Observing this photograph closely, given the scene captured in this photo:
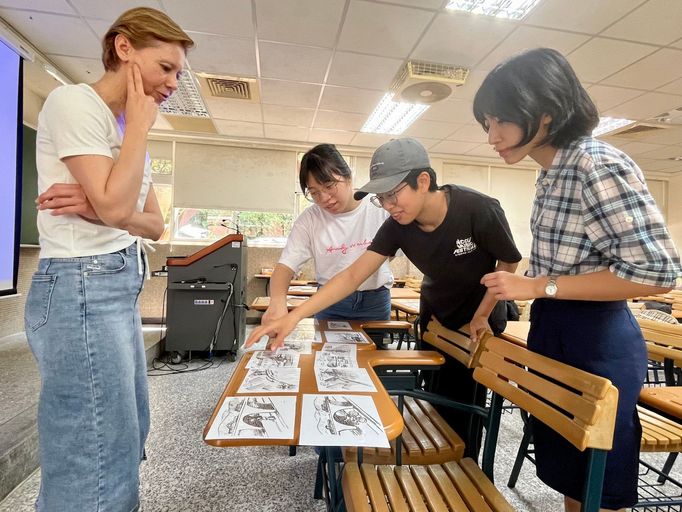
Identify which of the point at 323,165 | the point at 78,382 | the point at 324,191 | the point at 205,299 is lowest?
the point at 205,299

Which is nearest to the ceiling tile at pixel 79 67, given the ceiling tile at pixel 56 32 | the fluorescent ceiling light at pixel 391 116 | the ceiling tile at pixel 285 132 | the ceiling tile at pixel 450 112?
the ceiling tile at pixel 56 32

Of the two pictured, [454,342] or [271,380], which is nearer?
[271,380]

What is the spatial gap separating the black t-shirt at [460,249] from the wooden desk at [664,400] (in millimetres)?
464

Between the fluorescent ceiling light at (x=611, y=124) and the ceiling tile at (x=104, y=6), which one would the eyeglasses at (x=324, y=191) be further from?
the fluorescent ceiling light at (x=611, y=124)

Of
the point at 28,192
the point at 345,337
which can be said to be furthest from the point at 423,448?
the point at 28,192

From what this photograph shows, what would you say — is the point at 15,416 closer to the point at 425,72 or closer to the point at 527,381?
the point at 527,381

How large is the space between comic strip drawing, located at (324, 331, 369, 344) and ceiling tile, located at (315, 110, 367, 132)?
3.94 metres

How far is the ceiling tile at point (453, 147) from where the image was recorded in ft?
19.2

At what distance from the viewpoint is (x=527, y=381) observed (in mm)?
897

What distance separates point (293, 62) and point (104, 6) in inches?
61.5

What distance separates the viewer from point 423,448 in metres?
1.14

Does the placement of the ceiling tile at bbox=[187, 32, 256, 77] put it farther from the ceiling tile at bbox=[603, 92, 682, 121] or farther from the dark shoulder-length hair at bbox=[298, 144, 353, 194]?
the ceiling tile at bbox=[603, 92, 682, 121]

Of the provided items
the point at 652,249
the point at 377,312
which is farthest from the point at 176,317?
the point at 652,249

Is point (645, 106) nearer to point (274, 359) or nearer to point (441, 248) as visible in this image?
point (441, 248)
